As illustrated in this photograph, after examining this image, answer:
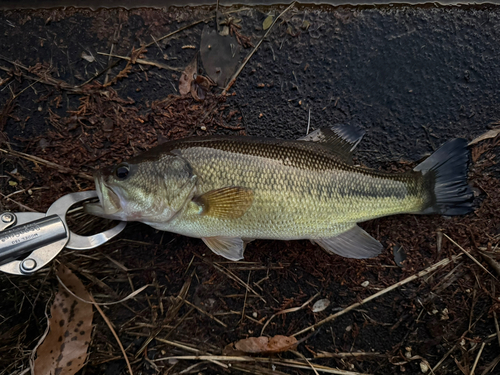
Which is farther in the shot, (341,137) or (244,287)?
(244,287)

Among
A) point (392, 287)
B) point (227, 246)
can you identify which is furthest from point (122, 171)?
point (392, 287)

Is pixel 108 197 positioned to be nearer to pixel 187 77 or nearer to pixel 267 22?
pixel 187 77

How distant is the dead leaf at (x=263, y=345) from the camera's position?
214 cm

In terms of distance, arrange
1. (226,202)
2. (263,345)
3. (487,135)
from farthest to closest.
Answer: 1. (487,135)
2. (263,345)
3. (226,202)

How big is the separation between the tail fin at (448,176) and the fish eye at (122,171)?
1.84m

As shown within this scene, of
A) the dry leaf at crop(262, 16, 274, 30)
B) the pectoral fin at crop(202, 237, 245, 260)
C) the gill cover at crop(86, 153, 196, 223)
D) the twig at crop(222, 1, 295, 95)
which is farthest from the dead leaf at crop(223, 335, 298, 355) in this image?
the dry leaf at crop(262, 16, 274, 30)

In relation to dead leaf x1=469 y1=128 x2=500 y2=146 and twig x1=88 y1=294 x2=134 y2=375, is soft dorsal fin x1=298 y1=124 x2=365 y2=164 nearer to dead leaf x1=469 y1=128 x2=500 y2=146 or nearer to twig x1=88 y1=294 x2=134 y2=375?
dead leaf x1=469 y1=128 x2=500 y2=146

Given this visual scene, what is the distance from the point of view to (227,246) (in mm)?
1991

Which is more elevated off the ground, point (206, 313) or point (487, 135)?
point (487, 135)

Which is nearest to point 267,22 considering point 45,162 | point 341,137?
point 341,137

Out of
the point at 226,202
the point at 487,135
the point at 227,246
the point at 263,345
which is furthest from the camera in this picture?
the point at 487,135

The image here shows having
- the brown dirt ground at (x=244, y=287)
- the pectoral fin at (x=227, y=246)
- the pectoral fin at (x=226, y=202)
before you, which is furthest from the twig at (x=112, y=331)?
the pectoral fin at (x=226, y=202)

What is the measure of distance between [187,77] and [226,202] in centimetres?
106

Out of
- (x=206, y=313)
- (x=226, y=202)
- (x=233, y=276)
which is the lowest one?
(x=206, y=313)
